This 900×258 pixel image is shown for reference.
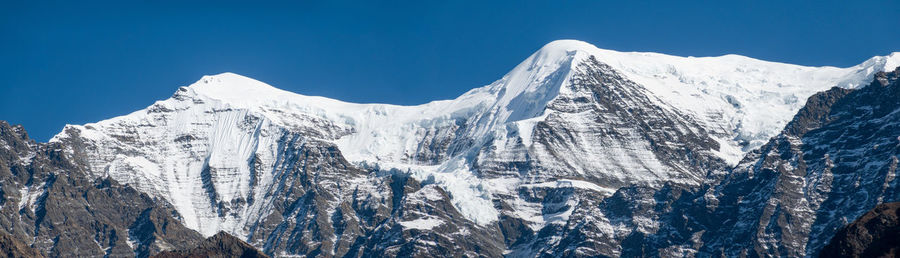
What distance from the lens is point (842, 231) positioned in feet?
555

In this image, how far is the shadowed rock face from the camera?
164500mm

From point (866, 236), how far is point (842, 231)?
7.45 feet

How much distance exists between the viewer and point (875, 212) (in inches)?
6791

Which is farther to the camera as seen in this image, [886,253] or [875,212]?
[875,212]

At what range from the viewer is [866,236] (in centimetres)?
16838

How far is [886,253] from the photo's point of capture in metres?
162

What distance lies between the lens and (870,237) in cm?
16825

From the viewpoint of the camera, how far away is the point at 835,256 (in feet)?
549

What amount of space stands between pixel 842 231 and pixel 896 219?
518cm

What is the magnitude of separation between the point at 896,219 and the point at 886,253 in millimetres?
8428

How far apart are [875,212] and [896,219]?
3609 mm

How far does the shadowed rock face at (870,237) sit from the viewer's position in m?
164

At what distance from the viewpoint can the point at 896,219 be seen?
169m

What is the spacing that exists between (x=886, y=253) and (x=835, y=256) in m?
6.59
